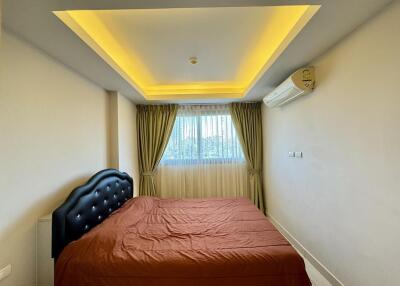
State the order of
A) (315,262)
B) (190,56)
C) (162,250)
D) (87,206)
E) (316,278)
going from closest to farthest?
(162,250) < (87,206) < (316,278) < (315,262) < (190,56)

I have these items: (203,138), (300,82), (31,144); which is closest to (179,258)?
(31,144)

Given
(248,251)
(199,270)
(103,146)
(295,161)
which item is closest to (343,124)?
(295,161)

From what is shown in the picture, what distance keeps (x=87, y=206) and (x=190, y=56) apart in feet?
6.47

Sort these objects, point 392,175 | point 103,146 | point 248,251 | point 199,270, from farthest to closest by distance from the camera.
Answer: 1. point 103,146
2. point 248,251
3. point 199,270
4. point 392,175

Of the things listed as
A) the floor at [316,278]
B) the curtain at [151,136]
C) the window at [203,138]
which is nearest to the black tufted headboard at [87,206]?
the curtain at [151,136]

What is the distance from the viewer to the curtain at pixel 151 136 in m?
4.50

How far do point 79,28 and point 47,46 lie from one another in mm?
382

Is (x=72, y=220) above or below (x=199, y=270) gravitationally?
above

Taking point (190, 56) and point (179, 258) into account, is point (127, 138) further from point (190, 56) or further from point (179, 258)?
point (179, 258)

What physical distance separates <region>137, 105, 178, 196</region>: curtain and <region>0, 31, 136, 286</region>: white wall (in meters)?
1.90

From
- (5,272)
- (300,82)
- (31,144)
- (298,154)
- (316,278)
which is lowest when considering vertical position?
(316,278)

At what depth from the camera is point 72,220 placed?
1.97 metres

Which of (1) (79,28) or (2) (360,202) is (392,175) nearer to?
(2) (360,202)

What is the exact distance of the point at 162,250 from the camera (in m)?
1.83
